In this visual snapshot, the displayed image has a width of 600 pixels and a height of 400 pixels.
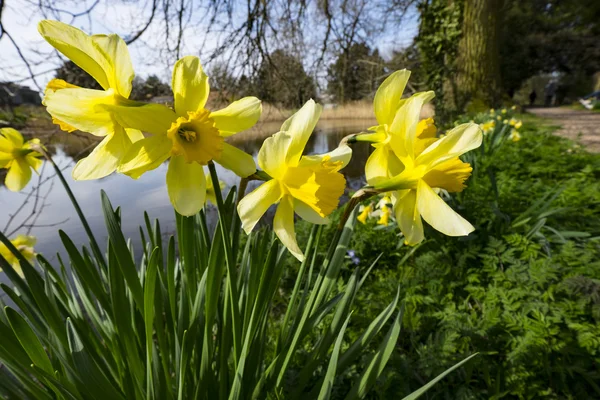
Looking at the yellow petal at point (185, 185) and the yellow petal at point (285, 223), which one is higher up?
the yellow petal at point (185, 185)

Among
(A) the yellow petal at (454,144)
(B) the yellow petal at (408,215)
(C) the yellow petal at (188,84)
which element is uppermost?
(C) the yellow petal at (188,84)

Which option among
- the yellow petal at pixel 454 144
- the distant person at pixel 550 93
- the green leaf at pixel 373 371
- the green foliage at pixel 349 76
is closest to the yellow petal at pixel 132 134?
the yellow petal at pixel 454 144

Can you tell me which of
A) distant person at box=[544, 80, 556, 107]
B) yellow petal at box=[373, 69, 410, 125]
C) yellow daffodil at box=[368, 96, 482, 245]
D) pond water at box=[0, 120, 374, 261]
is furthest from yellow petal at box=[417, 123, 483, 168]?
distant person at box=[544, 80, 556, 107]

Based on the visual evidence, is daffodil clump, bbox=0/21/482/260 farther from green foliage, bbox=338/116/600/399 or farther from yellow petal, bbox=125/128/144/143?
green foliage, bbox=338/116/600/399

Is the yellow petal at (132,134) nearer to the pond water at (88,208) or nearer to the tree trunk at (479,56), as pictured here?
the pond water at (88,208)

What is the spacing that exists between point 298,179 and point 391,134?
0.56 feet

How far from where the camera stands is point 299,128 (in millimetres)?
513

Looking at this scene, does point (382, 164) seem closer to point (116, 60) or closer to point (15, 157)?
point (116, 60)

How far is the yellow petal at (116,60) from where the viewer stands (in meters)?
0.45

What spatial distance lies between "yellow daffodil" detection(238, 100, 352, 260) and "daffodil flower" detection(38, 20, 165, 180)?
0.18 m

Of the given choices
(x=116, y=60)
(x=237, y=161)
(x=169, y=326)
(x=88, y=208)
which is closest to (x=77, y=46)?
(x=116, y=60)

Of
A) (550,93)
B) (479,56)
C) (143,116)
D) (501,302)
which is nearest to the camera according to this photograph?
(143,116)

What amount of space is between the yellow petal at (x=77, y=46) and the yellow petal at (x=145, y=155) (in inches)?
4.7

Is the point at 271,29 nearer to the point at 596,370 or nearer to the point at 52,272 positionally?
the point at 52,272
